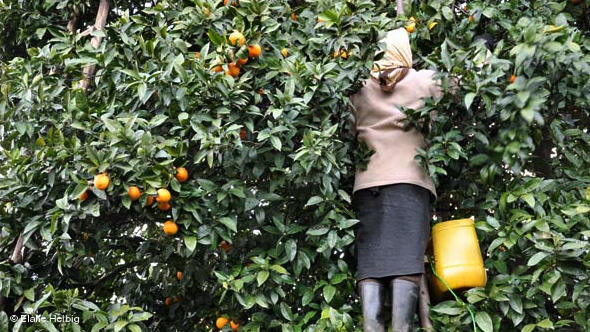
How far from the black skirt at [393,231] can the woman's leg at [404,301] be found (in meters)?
0.03

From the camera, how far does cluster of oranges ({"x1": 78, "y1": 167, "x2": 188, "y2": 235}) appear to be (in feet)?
9.25

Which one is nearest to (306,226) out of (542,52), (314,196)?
(314,196)

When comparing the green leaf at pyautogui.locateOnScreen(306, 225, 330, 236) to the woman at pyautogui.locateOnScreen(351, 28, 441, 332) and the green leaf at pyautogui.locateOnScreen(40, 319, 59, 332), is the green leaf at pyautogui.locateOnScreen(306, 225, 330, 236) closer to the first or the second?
the woman at pyautogui.locateOnScreen(351, 28, 441, 332)

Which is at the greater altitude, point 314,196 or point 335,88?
point 335,88

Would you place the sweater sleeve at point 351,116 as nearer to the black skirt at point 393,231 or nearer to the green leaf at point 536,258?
the black skirt at point 393,231

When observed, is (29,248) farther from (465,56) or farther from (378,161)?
(465,56)

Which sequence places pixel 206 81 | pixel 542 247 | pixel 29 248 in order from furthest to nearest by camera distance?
pixel 29 248
pixel 206 81
pixel 542 247

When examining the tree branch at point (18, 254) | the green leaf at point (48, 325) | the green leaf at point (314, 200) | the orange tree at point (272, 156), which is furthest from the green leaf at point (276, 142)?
the tree branch at point (18, 254)

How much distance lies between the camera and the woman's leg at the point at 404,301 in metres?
2.83

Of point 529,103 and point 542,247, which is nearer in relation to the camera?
point 529,103

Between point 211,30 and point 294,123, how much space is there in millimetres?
482

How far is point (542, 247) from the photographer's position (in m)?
2.75

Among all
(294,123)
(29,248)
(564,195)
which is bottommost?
(29,248)

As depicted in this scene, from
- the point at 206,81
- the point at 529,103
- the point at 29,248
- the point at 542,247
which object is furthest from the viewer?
the point at 29,248
